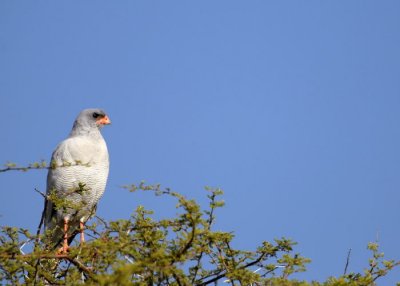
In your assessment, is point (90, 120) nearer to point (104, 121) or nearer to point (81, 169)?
point (104, 121)

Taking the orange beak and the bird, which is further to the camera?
the orange beak

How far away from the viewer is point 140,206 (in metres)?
4.54

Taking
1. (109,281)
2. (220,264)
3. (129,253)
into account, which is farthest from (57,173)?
(109,281)

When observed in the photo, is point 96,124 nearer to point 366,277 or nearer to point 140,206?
point 140,206

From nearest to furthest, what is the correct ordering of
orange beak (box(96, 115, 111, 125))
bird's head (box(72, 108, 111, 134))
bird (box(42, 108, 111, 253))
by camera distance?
1. bird (box(42, 108, 111, 253))
2. bird's head (box(72, 108, 111, 134))
3. orange beak (box(96, 115, 111, 125))

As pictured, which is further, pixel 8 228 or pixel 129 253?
pixel 8 228

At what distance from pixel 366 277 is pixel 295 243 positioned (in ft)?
1.51

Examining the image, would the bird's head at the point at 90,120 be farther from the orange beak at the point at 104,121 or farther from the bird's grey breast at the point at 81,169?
the bird's grey breast at the point at 81,169

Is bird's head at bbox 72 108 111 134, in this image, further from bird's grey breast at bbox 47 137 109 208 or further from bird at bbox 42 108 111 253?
bird's grey breast at bbox 47 137 109 208

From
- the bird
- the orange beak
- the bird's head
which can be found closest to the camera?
the bird

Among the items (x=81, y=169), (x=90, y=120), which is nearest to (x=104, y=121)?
(x=90, y=120)

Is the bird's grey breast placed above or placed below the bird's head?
below

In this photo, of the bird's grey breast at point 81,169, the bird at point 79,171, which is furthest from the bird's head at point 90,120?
the bird's grey breast at point 81,169

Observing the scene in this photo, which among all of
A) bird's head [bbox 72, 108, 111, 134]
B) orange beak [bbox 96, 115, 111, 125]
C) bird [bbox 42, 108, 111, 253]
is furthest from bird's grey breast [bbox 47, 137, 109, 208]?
orange beak [bbox 96, 115, 111, 125]
